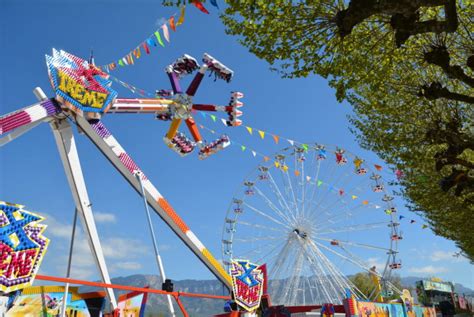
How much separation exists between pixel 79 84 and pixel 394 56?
10.3 m

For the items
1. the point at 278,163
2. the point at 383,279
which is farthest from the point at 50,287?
the point at 383,279

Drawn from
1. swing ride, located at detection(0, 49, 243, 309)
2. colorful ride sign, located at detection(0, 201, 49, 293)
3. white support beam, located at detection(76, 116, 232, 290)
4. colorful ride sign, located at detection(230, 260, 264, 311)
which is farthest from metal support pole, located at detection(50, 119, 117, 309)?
colorful ride sign, located at detection(0, 201, 49, 293)

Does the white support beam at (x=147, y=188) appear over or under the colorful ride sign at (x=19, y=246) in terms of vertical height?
over

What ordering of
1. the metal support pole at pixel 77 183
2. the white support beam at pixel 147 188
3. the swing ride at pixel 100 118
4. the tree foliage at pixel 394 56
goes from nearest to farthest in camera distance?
the tree foliage at pixel 394 56 → the swing ride at pixel 100 118 → the metal support pole at pixel 77 183 → the white support beam at pixel 147 188

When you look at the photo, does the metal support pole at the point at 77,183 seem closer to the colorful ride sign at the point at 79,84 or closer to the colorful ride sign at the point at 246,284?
the colorful ride sign at the point at 79,84

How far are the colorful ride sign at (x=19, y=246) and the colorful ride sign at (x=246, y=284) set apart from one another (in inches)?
232

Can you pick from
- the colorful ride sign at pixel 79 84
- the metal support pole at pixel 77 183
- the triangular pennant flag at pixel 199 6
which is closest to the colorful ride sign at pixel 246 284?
the metal support pole at pixel 77 183

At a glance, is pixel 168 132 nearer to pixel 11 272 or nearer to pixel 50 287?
pixel 50 287

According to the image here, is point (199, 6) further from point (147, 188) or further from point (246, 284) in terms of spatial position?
point (147, 188)

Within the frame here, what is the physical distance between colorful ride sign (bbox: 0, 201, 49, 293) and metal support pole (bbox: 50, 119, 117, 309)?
7.83 meters

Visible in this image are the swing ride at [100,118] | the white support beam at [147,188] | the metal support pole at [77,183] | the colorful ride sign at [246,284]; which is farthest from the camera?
the white support beam at [147,188]

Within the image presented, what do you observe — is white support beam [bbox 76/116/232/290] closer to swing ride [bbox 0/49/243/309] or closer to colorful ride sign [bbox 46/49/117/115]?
swing ride [bbox 0/49/243/309]

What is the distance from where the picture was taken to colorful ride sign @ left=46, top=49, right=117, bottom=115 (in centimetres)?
1334

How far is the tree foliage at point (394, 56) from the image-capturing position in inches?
253
